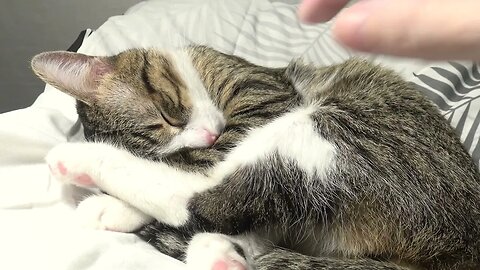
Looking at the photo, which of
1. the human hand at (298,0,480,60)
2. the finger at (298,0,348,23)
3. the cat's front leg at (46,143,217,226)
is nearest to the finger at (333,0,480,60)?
the human hand at (298,0,480,60)

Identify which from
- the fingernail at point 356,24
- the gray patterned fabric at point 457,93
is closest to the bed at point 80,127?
the gray patterned fabric at point 457,93

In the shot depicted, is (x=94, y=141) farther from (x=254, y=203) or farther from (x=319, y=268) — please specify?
(x=319, y=268)

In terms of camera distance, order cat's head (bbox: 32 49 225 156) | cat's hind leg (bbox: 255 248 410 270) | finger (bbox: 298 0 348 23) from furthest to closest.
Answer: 1. cat's head (bbox: 32 49 225 156)
2. cat's hind leg (bbox: 255 248 410 270)
3. finger (bbox: 298 0 348 23)

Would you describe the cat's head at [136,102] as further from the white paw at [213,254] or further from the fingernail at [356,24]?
the fingernail at [356,24]

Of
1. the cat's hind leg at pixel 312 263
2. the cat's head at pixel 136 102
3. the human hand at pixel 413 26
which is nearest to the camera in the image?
the human hand at pixel 413 26

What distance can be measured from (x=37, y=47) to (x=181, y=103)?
1.55 m

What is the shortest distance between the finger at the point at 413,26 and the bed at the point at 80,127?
0.32 feet

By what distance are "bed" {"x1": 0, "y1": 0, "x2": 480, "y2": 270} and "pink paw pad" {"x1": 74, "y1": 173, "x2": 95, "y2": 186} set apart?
7 cm

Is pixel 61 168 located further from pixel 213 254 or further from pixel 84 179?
pixel 213 254

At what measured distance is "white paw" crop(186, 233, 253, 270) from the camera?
3.41 ft

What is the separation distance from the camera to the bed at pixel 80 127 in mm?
1063

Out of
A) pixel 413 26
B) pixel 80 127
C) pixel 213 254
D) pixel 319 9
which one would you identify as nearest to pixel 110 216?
pixel 213 254

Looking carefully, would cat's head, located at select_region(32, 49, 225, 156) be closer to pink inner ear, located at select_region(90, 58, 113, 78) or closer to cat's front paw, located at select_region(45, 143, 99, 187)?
pink inner ear, located at select_region(90, 58, 113, 78)

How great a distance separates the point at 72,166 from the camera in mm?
1217
